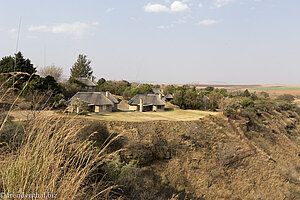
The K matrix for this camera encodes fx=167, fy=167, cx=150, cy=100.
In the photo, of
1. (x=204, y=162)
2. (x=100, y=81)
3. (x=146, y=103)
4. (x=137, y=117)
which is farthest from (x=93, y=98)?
(x=100, y=81)

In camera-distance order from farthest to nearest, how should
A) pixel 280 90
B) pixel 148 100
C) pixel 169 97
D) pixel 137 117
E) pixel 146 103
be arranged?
pixel 280 90
pixel 169 97
pixel 148 100
pixel 146 103
pixel 137 117

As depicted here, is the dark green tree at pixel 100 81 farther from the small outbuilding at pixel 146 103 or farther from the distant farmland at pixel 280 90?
the distant farmland at pixel 280 90

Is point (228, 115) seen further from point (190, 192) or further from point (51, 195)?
point (51, 195)

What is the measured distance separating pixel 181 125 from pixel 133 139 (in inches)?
269

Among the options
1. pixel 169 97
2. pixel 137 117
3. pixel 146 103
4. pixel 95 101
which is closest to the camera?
pixel 137 117

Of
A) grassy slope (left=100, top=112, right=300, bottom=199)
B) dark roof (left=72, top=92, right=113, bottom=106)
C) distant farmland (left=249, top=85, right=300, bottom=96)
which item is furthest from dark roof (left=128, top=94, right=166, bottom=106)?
distant farmland (left=249, top=85, right=300, bottom=96)

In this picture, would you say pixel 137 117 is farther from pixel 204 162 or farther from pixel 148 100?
pixel 204 162

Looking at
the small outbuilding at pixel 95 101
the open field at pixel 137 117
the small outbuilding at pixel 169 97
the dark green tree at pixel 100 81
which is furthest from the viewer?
the dark green tree at pixel 100 81

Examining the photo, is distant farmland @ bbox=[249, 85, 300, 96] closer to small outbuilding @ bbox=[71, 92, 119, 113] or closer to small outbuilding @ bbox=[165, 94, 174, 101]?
small outbuilding @ bbox=[165, 94, 174, 101]

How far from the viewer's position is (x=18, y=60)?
23.0m

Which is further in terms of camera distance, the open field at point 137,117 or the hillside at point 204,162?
the open field at point 137,117

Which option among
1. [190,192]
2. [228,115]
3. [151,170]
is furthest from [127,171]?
[228,115]

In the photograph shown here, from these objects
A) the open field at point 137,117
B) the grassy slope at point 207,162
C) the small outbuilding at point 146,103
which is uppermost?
the small outbuilding at point 146,103

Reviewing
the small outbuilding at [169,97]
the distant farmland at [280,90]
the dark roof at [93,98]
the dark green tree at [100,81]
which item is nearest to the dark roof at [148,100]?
the dark roof at [93,98]
